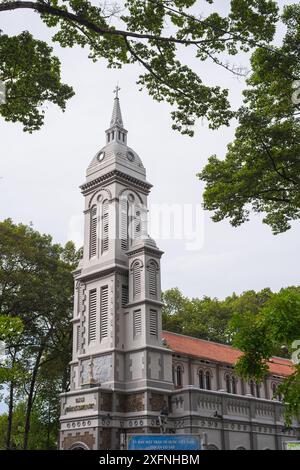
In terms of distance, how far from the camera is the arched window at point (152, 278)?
4050cm

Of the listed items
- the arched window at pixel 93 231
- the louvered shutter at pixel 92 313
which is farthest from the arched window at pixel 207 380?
the arched window at pixel 93 231

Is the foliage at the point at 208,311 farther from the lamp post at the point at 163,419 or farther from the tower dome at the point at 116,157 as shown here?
the lamp post at the point at 163,419

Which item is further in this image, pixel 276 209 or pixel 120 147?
pixel 120 147

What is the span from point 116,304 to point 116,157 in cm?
1193

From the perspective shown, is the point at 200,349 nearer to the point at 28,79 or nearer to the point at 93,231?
the point at 93,231

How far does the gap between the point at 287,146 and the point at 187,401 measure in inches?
817

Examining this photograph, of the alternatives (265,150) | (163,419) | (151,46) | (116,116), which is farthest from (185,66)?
(116,116)

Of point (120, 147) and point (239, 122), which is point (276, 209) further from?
point (120, 147)

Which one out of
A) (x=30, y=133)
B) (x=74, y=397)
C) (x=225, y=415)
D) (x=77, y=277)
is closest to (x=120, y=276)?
(x=77, y=277)

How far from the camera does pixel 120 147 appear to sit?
149ft

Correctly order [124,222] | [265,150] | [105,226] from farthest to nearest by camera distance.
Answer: [105,226] → [124,222] → [265,150]

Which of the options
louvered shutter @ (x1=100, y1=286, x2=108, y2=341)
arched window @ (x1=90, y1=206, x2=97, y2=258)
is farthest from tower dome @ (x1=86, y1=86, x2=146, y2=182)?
louvered shutter @ (x1=100, y1=286, x2=108, y2=341)

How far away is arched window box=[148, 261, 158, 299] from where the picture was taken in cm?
4050

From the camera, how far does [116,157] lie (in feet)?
Answer: 145
